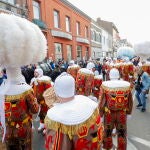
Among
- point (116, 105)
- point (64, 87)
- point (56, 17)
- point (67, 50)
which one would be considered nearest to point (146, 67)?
point (116, 105)

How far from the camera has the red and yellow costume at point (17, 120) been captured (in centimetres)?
400

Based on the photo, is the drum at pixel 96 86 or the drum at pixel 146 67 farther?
the drum at pixel 146 67

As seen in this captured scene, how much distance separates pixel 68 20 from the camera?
25.6 meters

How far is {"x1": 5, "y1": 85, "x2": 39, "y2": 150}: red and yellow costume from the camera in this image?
400 cm

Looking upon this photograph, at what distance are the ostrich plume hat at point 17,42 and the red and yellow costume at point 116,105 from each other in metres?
1.47

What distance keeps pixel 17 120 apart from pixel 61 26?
63.5 ft

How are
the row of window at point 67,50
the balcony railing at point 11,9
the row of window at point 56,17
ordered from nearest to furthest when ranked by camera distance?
the balcony railing at point 11,9
the row of window at point 56,17
the row of window at point 67,50

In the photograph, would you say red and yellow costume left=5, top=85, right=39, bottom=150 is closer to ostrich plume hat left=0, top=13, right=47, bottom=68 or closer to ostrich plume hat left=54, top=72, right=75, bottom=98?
ostrich plume hat left=0, top=13, right=47, bottom=68

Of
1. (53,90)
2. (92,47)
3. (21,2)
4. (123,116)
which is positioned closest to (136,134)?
(123,116)

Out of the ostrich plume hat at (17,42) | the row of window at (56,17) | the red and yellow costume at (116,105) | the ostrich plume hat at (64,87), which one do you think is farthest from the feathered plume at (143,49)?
the row of window at (56,17)

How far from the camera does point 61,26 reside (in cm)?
2272

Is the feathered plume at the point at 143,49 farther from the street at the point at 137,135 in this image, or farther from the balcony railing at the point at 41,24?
the balcony railing at the point at 41,24

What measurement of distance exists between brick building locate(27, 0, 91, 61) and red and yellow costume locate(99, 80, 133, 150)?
13.0 m

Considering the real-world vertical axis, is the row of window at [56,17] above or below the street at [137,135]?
above
